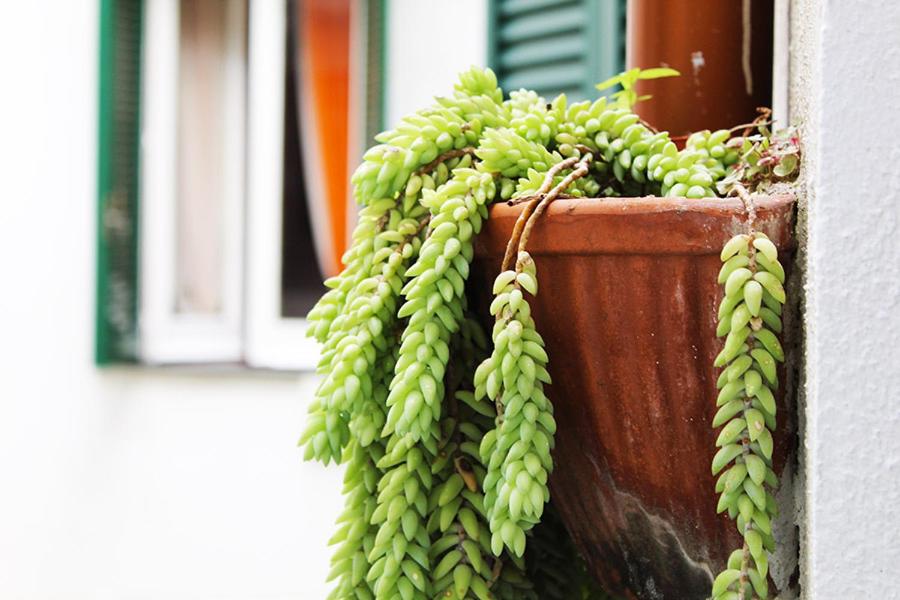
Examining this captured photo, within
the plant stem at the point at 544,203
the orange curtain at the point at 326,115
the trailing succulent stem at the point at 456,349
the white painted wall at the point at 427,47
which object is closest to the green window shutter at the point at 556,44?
the white painted wall at the point at 427,47

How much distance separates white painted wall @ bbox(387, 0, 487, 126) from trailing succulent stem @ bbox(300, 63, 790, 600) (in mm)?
1829

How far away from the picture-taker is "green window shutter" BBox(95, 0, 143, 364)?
8.97 feet

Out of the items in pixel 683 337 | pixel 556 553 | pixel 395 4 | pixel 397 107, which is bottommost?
pixel 556 553

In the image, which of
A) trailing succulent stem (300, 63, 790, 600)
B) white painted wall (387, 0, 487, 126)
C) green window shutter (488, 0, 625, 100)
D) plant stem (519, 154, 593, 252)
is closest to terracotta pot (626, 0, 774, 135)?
trailing succulent stem (300, 63, 790, 600)

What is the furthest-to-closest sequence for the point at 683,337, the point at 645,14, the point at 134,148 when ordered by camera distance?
the point at 134,148 < the point at 645,14 < the point at 683,337

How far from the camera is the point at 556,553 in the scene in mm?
894

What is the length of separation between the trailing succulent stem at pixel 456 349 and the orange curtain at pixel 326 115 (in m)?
2.15

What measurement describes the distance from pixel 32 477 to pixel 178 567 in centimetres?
50

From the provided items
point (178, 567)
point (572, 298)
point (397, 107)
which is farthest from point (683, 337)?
point (178, 567)

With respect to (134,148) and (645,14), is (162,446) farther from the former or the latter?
(645,14)

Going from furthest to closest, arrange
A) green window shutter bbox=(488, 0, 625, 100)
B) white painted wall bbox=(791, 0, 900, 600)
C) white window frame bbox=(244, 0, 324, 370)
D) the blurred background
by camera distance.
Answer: white window frame bbox=(244, 0, 324, 370) < the blurred background < green window shutter bbox=(488, 0, 625, 100) < white painted wall bbox=(791, 0, 900, 600)

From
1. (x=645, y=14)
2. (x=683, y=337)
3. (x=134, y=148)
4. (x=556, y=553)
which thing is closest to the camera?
(x=683, y=337)

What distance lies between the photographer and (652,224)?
665 millimetres

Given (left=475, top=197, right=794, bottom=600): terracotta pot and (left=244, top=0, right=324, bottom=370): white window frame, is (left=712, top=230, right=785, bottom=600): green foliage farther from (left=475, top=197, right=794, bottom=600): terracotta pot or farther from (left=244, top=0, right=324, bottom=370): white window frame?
(left=244, top=0, right=324, bottom=370): white window frame
